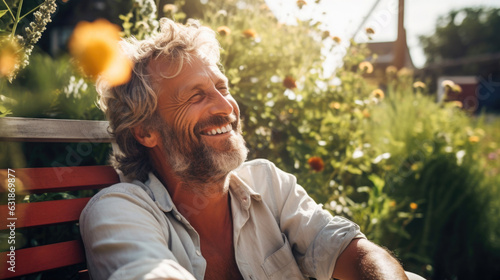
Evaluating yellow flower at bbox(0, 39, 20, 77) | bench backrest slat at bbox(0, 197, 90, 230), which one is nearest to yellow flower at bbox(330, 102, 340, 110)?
bench backrest slat at bbox(0, 197, 90, 230)

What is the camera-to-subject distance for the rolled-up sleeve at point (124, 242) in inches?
49.1

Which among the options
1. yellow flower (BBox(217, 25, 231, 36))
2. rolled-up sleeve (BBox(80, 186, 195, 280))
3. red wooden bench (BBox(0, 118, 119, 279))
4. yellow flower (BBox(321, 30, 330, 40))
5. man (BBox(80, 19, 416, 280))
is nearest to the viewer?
rolled-up sleeve (BBox(80, 186, 195, 280))

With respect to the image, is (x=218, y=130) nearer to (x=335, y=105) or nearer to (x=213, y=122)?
(x=213, y=122)

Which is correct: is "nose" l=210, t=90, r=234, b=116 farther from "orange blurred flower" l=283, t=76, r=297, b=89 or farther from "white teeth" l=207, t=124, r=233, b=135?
"orange blurred flower" l=283, t=76, r=297, b=89

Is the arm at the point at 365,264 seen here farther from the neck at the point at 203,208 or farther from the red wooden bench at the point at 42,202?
the red wooden bench at the point at 42,202

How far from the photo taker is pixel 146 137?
2059 millimetres

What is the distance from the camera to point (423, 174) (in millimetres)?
3811

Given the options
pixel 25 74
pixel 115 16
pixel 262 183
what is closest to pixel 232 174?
pixel 262 183

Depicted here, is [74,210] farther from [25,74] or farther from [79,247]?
[25,74]

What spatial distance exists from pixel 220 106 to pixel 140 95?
0.38 meters

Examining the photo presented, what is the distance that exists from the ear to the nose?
32 centimetres

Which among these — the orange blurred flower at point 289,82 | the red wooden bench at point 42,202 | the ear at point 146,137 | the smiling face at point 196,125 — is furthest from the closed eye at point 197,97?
the orange blurred flower at point 289,82

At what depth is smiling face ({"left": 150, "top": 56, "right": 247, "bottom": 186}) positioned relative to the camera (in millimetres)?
1928

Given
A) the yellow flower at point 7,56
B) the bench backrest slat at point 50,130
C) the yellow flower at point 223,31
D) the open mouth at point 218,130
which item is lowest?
the bench backrest slat at point 50,130
